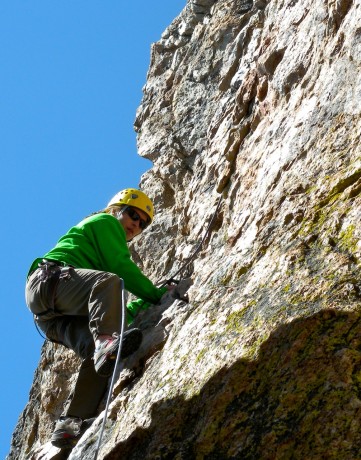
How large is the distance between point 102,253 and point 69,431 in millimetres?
1867

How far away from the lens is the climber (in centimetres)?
719

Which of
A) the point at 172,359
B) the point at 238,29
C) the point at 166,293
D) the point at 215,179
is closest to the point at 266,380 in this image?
the point at 172,359

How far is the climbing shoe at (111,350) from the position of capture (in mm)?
6848

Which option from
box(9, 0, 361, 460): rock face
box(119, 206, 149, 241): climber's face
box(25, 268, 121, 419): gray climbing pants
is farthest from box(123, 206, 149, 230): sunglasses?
box(25, 268, 121, 419): gray climbing pants

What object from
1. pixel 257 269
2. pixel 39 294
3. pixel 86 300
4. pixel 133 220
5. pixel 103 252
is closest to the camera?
pixel 257 269

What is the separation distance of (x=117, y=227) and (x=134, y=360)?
164 centimetres

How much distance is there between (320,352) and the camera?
15.4ft

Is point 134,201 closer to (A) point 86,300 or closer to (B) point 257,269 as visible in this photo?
(A) point 86,300

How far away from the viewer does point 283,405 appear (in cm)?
459

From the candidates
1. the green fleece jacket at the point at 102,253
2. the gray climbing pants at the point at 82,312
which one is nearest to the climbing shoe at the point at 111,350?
the gray climbing pants at the point at 82,312

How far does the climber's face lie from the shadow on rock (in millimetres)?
4163

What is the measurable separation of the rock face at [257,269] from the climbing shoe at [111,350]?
23 centimetres

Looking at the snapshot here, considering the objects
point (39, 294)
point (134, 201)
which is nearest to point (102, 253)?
point (39, 294)

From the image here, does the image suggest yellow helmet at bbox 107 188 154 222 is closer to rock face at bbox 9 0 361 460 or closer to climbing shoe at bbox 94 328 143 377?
rock face at bbox 9 0 361 460
